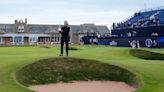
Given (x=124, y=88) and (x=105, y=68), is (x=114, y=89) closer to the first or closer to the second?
(x=124, y=88)

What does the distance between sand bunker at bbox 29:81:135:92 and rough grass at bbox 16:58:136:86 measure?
16.3 inches

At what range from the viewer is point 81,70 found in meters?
22.2

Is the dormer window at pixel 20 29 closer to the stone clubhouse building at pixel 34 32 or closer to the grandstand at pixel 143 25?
the stone clubhouse building at pixel 34 32

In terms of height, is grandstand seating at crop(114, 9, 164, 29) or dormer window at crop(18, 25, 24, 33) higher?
grandstand seating at crop(114, 9, 164, 29)

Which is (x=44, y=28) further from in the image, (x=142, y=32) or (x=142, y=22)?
(x=142, y=32)

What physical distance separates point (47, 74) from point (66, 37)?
394 cm

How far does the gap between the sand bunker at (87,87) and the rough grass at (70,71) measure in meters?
0.41

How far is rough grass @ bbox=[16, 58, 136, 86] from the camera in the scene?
67.7 ft

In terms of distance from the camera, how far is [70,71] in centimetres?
2192

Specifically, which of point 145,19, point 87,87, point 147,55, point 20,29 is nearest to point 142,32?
point 145,19

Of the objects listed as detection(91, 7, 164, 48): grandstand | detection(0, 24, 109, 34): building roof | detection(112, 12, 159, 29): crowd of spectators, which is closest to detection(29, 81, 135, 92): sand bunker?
detection(91, 7, 164, 48): grandstand

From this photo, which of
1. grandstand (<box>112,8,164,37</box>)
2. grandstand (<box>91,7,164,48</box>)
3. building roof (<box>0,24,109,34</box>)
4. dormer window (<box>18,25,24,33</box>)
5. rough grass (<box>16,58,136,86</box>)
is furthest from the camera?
dormer window (<box>18,25,24,33</box>)

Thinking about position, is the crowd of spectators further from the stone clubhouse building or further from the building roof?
the building roof

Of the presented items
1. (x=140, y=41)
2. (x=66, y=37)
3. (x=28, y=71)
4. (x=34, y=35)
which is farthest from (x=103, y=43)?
(x=34, y=35)
